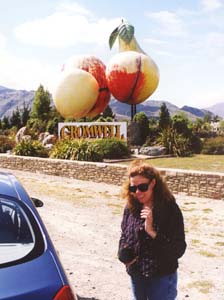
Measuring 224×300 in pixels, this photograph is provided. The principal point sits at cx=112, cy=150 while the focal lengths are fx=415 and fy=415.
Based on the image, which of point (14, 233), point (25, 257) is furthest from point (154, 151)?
point (25, 257)

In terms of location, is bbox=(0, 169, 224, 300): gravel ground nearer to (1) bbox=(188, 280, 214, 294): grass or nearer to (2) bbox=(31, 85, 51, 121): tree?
(1) bbox=(188, 280, 214, 294): grass

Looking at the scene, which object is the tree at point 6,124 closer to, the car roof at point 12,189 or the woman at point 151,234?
the car roof at point 12,189

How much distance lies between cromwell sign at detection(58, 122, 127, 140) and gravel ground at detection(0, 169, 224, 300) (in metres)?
12.4

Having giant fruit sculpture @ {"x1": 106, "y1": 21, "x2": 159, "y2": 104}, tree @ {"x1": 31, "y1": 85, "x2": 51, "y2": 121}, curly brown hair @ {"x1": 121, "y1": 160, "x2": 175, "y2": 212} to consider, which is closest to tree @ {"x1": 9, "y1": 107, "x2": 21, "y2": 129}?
tree @ {"x1": 31, "y1": 85, "x2": 51, "y2": 121}

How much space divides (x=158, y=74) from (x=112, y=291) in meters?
26.8

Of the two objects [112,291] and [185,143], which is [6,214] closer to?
[112,291]

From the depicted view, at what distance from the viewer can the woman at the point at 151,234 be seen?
2867 millimetres

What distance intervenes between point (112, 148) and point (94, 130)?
5.59 metres

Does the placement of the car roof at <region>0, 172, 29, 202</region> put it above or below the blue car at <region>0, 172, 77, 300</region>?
above

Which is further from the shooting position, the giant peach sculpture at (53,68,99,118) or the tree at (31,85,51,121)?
the tree at (31,85,51,121)

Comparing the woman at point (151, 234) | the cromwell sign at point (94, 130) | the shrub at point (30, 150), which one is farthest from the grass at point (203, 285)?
the cromwell sign at point (94, 130)

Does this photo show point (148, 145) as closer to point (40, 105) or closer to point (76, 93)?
point (76, 93)

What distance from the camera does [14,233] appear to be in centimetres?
282

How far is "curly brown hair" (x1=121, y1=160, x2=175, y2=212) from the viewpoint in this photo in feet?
9.61
